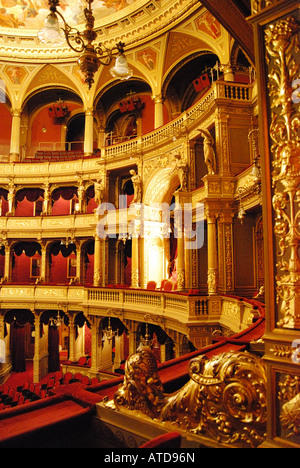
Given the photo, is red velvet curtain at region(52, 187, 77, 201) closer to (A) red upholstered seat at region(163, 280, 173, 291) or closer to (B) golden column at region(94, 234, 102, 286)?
(B) golden column at region(94, 234, 102, 286)

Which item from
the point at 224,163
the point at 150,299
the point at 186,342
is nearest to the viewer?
the point at 224,163

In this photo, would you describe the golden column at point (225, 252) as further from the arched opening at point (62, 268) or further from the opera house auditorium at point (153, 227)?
the arched opening at point (62, 268)

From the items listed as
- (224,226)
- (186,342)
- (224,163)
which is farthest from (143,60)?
(186,342)

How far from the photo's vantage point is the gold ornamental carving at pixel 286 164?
1.80 meters

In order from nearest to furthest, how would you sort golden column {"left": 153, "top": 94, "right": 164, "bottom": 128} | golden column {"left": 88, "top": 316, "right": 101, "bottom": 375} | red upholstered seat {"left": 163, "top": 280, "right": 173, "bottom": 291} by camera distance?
red upholstered seat {"left": 163, "top": 280, "right": 173, "bottom": 291} < golden column {"left": 88, "top": 316, "right": 101, "bottom": 375} < golden column {"left": 153, "top": 94, "right": 164, "bottom": 128}

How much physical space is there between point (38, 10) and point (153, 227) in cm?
1289

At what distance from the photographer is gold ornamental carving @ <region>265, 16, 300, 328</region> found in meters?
1.80

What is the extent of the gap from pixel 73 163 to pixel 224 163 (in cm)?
1088

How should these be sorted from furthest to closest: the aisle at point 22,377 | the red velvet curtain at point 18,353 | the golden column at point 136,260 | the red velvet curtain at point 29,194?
the red velvet curtain at point 29,194, the red velvet curtain at point 18,353, the aisle at point 22,377, the golden column at point 136,260

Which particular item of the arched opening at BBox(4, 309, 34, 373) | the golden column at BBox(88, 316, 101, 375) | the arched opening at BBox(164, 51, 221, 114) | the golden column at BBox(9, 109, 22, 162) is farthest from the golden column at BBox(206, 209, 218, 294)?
the golden column at BBox(9, 109, 22, 162)

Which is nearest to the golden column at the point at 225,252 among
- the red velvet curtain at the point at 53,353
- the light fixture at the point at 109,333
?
the light fixture at the point at 109,333

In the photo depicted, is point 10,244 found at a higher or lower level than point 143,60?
lower

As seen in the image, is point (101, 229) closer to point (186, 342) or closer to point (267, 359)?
point (186, 342)

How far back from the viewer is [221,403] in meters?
1.85
